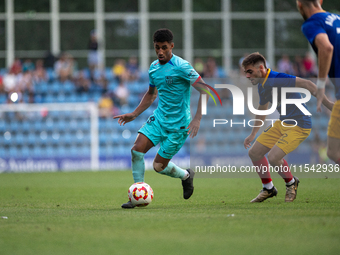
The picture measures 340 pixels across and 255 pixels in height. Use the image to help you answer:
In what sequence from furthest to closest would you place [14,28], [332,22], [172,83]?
[14,28] < [172,83] < [332,22]

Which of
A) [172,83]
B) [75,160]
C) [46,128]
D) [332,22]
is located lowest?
[75,160]

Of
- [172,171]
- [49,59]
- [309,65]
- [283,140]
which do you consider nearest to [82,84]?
[49,59]

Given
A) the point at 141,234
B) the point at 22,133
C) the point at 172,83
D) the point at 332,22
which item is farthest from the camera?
the point at 22,133

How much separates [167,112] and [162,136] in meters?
0.36

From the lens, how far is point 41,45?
23312 mm

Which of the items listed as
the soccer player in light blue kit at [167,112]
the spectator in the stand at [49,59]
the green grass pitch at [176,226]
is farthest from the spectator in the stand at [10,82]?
the soccer player in light blue kit at [167,112]

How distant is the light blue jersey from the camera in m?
7.31

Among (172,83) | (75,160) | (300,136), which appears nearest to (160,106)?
(172,83)

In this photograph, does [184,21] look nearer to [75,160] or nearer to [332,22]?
[75,160]

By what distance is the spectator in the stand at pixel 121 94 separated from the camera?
19.8 meters

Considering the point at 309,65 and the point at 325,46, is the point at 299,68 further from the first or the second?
the point at 325,46

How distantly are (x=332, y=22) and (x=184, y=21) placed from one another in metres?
18.0

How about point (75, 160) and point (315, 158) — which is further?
point (75, 160)

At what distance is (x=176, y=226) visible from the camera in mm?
5273
